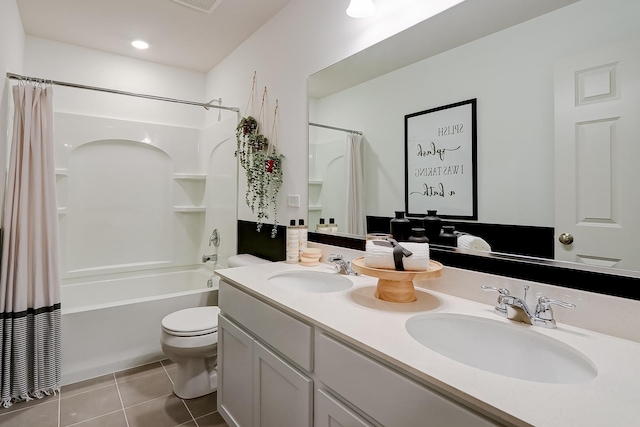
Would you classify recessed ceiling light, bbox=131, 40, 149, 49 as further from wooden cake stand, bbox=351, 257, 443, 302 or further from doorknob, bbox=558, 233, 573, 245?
doorknob, bbox=558, 233, 573, 245

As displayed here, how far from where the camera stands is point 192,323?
2.04 meters

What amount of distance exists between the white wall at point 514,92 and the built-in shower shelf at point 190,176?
8.35ft

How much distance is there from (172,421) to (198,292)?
97 cm

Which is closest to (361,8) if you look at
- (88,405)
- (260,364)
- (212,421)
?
(260,364)

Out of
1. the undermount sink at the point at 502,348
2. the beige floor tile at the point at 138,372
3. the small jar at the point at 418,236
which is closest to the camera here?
the undermount sink at the point at 502,348

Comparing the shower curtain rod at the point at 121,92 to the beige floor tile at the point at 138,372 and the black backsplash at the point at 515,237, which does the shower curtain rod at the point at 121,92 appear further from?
the black backsplash at the point at 515,237

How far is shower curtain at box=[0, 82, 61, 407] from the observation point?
1956 mm

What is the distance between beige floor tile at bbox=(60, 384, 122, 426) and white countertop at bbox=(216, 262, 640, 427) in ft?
4.66

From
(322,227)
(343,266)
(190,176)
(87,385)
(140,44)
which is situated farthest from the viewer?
(190,176)

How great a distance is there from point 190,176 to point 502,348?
3.26 metres

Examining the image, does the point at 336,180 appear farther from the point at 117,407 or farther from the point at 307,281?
the point at 117,407

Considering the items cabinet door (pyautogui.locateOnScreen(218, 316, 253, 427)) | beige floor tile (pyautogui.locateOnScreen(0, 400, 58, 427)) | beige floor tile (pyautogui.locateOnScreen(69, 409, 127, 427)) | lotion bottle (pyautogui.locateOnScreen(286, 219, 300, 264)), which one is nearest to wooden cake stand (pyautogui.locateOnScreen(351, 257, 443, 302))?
cabinet door (pyautogui.locateOnScreen(218, 316, 253, 427))

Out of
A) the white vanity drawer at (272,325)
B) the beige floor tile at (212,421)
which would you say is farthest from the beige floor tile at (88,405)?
the white vanity drawer at (272,325)

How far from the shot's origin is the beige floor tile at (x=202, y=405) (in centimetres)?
191
